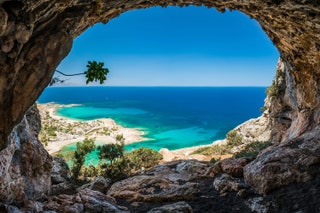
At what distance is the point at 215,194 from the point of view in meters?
13.7

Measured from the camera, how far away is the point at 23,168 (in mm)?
11383

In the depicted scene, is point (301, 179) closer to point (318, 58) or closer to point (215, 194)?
point (215, 194)

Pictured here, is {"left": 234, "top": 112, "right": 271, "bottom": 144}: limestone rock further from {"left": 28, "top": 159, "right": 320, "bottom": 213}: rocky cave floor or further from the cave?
{"left": 28, "top": 159, "right": 320, "bottom": 213}: rocky cave floor

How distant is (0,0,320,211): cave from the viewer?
6.16m

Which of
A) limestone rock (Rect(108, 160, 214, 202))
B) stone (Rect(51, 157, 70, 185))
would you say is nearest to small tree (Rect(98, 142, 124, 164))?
stone (Rect(51, 157, 70, 185))

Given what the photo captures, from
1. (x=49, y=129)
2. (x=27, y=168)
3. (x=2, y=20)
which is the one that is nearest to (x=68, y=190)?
(x=27, y=168)

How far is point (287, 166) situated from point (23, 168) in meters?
11.9

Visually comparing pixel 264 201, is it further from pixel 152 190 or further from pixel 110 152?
pixel 110 152

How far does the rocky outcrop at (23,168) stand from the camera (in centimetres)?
897

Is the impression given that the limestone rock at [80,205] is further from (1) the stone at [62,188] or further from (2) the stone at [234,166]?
(1) the stone at [62,188]

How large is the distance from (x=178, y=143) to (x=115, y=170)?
189 feet

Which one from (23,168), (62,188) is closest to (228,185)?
(23,168)

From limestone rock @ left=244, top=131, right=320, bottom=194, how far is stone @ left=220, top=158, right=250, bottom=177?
1738 millimetres

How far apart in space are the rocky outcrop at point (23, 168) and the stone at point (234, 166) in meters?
10.4
